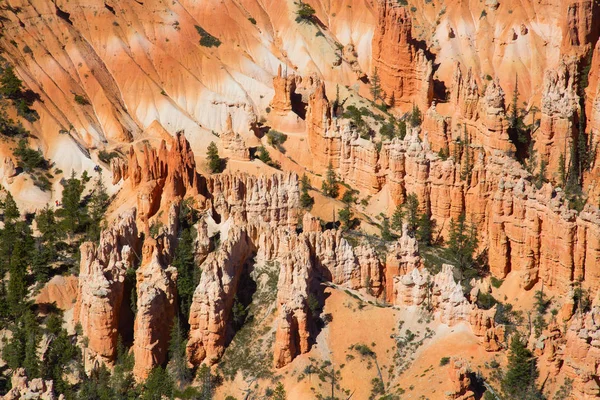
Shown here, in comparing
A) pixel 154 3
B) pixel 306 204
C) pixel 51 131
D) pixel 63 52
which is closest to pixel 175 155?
pixel 306 204

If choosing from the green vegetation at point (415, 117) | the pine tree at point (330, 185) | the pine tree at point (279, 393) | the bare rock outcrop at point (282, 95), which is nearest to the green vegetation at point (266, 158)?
the pine tree at point (330, 185)

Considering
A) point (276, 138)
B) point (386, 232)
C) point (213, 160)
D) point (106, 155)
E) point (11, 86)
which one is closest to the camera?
point (386, 232)

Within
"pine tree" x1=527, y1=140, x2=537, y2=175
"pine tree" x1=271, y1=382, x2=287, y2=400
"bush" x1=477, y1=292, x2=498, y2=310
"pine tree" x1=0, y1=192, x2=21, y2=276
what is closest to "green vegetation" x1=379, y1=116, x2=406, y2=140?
"pine tree" x1=527, y1=140, x2=537, y2=175

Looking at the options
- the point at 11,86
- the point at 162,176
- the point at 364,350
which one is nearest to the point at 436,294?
the point at 364,350

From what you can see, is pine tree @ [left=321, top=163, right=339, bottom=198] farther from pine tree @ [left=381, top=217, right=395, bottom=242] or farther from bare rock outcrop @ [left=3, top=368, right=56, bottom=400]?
bare rock outcrop @ [left=3, top=368, right=56, bottom=400]

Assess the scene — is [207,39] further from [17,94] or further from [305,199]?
[305,199]
